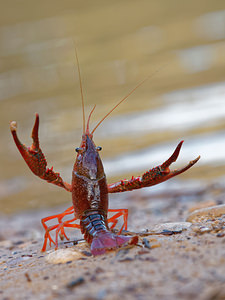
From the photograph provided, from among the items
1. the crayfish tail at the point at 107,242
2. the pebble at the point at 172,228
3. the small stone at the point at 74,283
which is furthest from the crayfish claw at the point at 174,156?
the small stone at the point at 74,283

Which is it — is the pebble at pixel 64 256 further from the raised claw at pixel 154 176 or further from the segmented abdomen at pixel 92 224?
the raised claw at pixel 154 176

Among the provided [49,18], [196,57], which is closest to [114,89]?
[196,57]

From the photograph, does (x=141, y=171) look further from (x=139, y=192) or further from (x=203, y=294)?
(x=203, y=294)

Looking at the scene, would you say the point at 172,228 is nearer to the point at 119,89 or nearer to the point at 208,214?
the point at 208,214

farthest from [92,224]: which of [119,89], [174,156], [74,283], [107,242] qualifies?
[119,89]

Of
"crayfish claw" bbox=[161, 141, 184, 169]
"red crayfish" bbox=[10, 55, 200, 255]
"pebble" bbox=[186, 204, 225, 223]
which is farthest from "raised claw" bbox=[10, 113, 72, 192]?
"pebble" bbox=[186, 204, 225, 223]

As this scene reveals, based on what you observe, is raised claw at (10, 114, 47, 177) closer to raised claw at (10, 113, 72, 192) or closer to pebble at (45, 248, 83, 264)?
raised claw at (10, 113, 72, 192)
